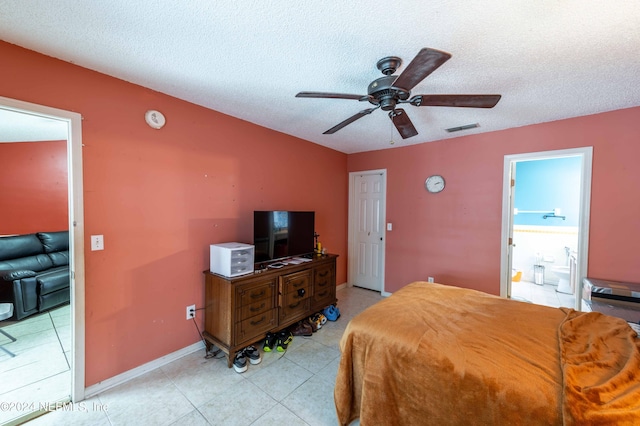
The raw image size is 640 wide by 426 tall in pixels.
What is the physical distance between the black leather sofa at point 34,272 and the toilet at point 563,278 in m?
Result: 7.28

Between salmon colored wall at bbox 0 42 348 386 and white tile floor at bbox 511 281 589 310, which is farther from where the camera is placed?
white tile floor at bbox 511 281 589 310

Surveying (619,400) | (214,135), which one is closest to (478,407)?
(619,400)

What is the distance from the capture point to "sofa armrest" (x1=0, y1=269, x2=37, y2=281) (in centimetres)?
279

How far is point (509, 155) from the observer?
302 centimetres

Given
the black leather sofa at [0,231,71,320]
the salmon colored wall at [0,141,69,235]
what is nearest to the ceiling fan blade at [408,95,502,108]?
the black leather sofa at [0,231,71,320]

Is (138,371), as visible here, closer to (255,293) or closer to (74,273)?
(74,273)

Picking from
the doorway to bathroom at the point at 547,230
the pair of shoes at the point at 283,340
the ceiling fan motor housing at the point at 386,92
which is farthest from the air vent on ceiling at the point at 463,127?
the pair of shoes at the point at 283,340

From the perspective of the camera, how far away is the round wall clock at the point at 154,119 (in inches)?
83.4

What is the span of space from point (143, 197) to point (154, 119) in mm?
690

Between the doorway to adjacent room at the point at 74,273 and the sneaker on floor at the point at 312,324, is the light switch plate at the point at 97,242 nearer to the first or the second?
the doorway to adjacent room at the point at 74,273

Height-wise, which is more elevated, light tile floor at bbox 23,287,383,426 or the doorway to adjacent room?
the doorway to adjacent room

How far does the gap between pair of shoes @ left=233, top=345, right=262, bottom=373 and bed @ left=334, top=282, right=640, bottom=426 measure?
37.3 inches

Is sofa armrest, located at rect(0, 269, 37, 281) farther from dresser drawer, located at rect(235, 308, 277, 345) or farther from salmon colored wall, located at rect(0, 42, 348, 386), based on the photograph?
dresser drawer, located at rect(235, 308, 277, 345)

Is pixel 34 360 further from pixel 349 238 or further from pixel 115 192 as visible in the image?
pixel 349 238
